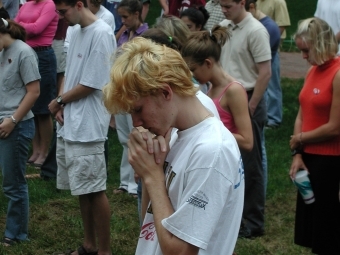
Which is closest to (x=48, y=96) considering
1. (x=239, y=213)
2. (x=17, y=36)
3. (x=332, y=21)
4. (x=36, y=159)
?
(x=36, y=159)

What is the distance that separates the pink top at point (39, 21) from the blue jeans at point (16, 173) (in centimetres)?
265

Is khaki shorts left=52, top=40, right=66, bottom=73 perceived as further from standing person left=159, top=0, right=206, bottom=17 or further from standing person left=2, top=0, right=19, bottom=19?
standing person left=159, top=0, right=206, bottom=17

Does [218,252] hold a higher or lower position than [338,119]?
higher

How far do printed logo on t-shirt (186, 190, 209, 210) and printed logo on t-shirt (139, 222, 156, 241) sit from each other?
0.33 metres

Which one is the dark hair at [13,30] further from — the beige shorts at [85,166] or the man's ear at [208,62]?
the man's ear at [208,62]

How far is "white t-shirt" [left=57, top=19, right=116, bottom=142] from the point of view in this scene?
5109 millimetres

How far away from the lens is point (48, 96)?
834 centimetres

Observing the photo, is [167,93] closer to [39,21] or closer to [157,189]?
[157,189]

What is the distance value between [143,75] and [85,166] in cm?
286

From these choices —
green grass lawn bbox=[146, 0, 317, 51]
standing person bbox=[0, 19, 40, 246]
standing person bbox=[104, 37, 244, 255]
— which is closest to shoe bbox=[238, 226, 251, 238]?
standing person bbox=[0, 19, 40, 246]

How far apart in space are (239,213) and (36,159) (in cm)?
603

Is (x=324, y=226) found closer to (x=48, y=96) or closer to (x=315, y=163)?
(x=315, y=163)

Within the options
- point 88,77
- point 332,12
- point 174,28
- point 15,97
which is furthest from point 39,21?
point 174,28

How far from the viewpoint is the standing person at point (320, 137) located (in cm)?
492
